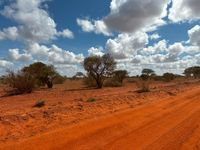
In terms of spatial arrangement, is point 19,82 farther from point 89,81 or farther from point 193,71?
point 193,71

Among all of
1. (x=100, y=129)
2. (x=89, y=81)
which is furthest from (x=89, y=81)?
(x=100, y=129)

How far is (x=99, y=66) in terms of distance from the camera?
37844mm

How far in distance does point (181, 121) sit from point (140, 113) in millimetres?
2316

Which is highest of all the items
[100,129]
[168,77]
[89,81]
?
[168,77]

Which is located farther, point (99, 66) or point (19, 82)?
point (99, 66)

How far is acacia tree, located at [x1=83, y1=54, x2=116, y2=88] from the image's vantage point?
37.7 m

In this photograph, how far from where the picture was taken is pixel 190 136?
29.2 feet

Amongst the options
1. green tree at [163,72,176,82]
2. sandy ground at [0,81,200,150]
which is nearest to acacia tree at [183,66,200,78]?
green tree at [163,72,176,82]

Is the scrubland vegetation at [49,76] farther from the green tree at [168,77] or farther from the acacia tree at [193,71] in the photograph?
the acacia tree at [193,71]

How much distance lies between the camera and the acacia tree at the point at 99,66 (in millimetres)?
37688

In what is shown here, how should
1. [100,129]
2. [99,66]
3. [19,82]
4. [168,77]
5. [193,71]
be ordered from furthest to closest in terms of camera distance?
[193,71] → [168,77] → [99,66] → [19,82] → [100,129]

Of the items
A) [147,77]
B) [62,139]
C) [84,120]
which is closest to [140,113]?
[84,120]

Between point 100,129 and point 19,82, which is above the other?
point 19,82

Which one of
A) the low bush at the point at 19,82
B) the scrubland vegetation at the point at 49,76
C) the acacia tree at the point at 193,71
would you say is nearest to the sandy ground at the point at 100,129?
the scrubland vegetation at the point at 49,76
